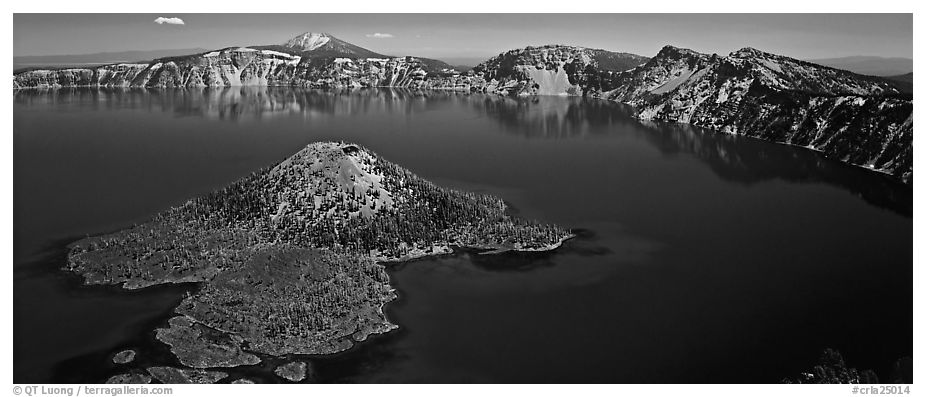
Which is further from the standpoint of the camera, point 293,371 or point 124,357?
point 124,357

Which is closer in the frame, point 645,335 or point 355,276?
point 645,335

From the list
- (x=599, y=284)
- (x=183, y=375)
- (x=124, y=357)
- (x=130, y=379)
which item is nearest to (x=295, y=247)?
(x=124, y=357)

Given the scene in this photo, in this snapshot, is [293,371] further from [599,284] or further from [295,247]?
[599,284]

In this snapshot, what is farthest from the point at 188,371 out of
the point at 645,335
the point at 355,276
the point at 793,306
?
the point at 793,306

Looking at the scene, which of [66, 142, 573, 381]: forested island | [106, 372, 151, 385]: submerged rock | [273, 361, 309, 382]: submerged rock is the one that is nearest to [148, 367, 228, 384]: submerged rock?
[66, 142, 573, 381]: forested island

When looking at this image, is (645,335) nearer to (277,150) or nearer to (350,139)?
(277,150)

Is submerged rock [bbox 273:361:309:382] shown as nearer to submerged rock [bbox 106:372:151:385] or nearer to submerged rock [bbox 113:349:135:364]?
submerged rock [bbox 106:372:151:385]
